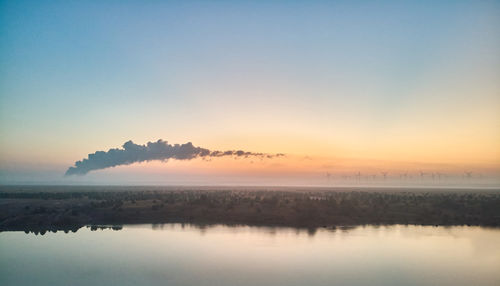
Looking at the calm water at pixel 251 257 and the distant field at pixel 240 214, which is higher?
the distant field at pixel 240 214

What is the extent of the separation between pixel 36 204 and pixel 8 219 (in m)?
9.26

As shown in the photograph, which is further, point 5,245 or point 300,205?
point 300,205

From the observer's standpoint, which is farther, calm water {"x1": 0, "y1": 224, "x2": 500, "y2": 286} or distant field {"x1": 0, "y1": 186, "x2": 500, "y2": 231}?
distant field {"x1": 0, "y1": 186, "x2": 500, "y2": 231}

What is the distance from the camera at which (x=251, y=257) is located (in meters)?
28.8

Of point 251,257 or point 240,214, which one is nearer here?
point 251,257

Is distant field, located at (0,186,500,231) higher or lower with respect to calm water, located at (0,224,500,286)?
higher

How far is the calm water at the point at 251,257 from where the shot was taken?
912 inches

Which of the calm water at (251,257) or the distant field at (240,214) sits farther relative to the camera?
the distant field at (240,214)

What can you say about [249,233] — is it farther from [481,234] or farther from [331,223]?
→ [481,234]

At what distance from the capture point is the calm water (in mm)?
23172

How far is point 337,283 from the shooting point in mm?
22234

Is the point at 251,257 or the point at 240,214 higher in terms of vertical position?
the point at 240,214

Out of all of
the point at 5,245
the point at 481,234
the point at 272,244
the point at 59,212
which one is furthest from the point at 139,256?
the point at 481,234

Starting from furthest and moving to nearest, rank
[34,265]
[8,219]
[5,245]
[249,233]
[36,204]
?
1. [36,204]
2. [8,219]
3. [249,233]
4. [5,245]
5. [34,265]
